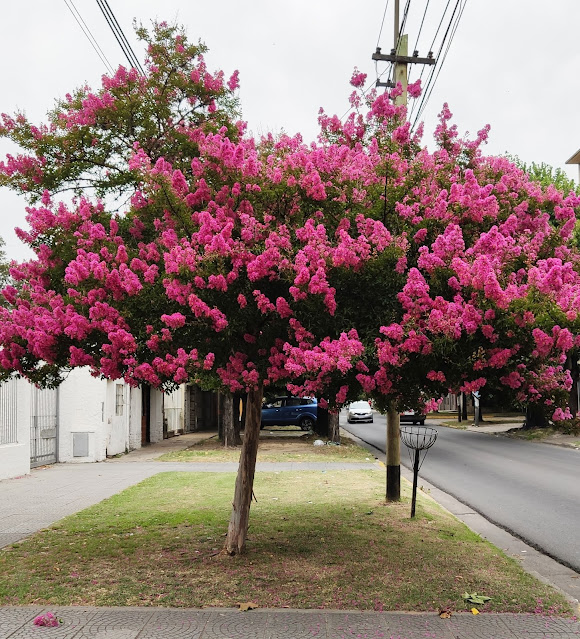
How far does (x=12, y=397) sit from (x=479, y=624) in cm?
1129

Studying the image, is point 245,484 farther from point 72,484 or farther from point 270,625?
point 72,484

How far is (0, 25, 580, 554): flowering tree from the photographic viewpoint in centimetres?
521

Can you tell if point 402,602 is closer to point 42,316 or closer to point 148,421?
point 42,316

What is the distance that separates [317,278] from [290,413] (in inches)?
899

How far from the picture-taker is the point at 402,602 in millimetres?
5340

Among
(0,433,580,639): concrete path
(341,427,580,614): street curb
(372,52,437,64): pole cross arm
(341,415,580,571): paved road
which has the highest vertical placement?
(372,52,437,64): pole cross arm

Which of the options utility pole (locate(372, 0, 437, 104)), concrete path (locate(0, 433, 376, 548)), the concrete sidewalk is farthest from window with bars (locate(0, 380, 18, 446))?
utility pole (locate(372, 0, 437, 104))

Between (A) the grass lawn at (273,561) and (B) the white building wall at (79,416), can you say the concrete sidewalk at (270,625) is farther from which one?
(B) the white building wall at (79,416)

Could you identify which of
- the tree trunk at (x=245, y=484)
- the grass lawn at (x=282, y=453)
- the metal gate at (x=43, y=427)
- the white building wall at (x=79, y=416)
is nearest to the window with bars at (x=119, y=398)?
the white building wall at (x=79, y=416)

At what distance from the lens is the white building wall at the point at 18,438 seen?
13.2 metres

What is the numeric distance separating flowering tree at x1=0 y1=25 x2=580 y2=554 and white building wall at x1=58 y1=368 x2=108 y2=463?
9.53 metres

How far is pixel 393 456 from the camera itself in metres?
9.93

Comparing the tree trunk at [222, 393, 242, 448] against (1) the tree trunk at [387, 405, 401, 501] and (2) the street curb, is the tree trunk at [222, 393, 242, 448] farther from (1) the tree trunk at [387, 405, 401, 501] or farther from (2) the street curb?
(1) the tree trunk at [387, 405, 401, 501]

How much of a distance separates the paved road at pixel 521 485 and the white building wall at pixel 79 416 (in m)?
7.95
